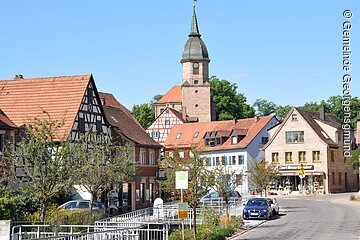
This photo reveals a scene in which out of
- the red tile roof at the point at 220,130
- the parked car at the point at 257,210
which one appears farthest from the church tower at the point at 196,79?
the parked car at the point at 257,210

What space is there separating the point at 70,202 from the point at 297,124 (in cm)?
4682

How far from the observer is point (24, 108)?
50719 mm

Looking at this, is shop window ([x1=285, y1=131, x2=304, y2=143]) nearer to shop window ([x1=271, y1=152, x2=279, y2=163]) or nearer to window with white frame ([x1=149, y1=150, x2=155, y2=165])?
shop window ([x1=271, y1=152, x2=279, y2=163])

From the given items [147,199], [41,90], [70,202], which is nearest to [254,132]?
[147,199]

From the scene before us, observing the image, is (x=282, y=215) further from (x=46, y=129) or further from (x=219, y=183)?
(x=46, y=129)

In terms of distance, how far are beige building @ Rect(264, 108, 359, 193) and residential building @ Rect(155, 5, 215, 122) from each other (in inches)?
1345

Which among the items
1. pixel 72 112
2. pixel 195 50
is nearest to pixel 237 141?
pixel 72 112

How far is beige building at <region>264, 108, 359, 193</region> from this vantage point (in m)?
81.4

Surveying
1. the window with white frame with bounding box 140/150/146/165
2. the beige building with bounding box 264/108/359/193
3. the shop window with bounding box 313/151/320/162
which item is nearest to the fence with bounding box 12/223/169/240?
the window with white frame with bounding box 140/150/146/165

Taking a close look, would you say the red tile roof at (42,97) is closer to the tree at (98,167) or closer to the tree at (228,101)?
the tree at (98,167)

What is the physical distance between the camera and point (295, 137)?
83.9m

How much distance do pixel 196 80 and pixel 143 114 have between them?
11567 mm

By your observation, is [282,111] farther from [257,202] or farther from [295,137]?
[257,202]

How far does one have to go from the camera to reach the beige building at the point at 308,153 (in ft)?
267
